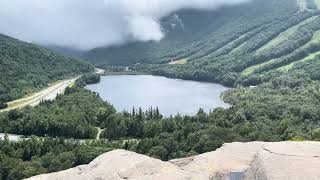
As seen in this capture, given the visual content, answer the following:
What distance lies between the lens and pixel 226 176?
32.1m

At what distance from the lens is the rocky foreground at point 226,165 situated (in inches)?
1190

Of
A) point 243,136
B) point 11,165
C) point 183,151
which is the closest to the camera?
point 11,165

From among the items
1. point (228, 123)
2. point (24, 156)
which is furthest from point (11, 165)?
point (228, 123)

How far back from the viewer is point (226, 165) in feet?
109

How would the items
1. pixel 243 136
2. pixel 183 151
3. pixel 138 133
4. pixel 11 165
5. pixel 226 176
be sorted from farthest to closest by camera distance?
pixel 138 133
pixel 243 136
pixel 183 151
pixel 11 165
pixel 226 176

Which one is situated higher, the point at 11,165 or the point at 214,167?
the point at 214,167

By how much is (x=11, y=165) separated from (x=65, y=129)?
65.2m

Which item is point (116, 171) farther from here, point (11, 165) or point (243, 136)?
point (243, 136)

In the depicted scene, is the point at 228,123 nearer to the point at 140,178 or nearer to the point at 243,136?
the point at 243,136

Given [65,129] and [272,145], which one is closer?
[272,145]

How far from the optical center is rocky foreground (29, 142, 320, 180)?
3023 centimetres

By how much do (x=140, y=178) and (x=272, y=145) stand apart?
7665 mm

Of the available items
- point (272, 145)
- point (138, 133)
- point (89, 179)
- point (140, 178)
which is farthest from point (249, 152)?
point (138, 133)

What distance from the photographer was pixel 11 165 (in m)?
131
